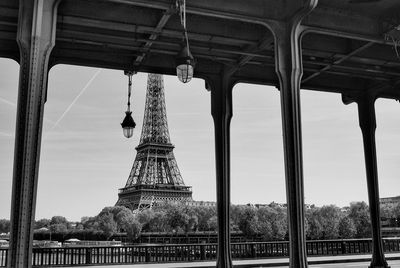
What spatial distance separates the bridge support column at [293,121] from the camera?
39.0ft

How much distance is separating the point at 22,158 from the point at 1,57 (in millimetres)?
7254

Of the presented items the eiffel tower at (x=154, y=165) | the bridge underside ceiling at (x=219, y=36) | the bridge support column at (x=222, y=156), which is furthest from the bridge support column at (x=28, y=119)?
the eiffel tower at (x=154, y=165)

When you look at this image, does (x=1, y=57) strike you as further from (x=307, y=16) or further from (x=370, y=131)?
(x=370, y=131)

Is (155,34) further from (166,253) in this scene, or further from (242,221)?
(242,221)

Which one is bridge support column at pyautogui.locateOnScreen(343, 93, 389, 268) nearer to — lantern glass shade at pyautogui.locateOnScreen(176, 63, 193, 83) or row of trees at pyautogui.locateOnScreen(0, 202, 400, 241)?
lantern glass shade at pyautogui.locateOnScreen(176, 63, 193, 83)

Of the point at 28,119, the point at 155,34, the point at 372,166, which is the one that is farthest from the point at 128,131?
the point at 372,166

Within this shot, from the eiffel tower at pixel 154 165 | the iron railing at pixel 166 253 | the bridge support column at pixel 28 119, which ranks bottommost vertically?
the iron railing at pixel 166 253

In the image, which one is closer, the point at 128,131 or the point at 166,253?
the point at 128,131

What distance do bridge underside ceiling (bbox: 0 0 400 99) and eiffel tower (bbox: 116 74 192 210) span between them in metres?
70.5

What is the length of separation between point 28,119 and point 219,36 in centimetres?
758

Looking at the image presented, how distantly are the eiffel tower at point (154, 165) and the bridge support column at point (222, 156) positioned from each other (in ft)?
231

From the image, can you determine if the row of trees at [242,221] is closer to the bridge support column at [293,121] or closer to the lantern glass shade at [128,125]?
the lantern glass shade at [128,125]

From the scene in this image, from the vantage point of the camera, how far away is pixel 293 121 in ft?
40.7

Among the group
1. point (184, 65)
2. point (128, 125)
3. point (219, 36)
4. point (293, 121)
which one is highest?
point (219, 36)
